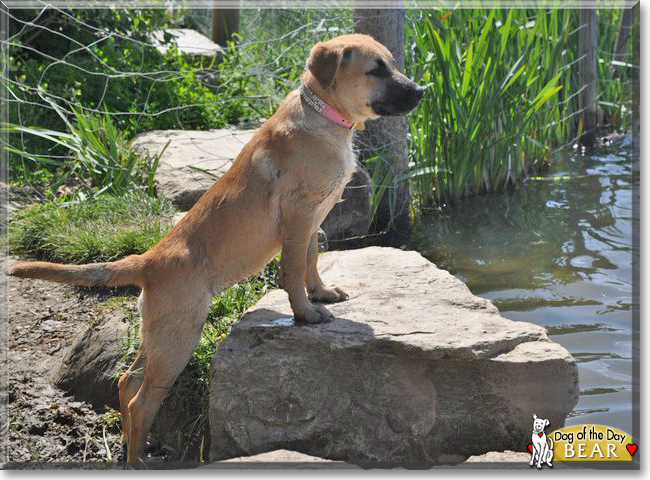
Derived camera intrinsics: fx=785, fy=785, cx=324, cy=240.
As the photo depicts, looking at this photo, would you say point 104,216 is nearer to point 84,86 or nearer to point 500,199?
point 84,86

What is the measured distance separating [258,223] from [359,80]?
83 centimetres

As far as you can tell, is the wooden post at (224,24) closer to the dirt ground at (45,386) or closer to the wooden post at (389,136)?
the wooden post at (389,136)

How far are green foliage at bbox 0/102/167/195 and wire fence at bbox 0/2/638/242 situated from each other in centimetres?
10

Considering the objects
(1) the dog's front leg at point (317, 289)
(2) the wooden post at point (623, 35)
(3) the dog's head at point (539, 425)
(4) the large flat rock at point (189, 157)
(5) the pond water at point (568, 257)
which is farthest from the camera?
(2) the wooden post at point (623, 35)

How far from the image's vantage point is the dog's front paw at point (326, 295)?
13.3 feet

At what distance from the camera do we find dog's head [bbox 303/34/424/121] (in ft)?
12.1

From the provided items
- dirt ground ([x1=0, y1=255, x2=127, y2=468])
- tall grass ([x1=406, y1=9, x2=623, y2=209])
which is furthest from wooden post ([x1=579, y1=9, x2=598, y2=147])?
dirt ground ([x1=0, y1=255, x2=127, y2=468])

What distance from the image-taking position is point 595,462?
3.33 m

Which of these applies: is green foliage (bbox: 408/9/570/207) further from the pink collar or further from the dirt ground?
the dirt ground

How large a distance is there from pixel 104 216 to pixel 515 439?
328cm

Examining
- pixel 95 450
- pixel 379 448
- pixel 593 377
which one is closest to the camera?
pixel 379 448

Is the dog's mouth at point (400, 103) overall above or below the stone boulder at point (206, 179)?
above

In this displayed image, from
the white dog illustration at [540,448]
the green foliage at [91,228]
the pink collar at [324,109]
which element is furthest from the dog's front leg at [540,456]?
the green foliage at [91,228]

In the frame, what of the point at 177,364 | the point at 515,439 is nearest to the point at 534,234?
the point at 515,439
